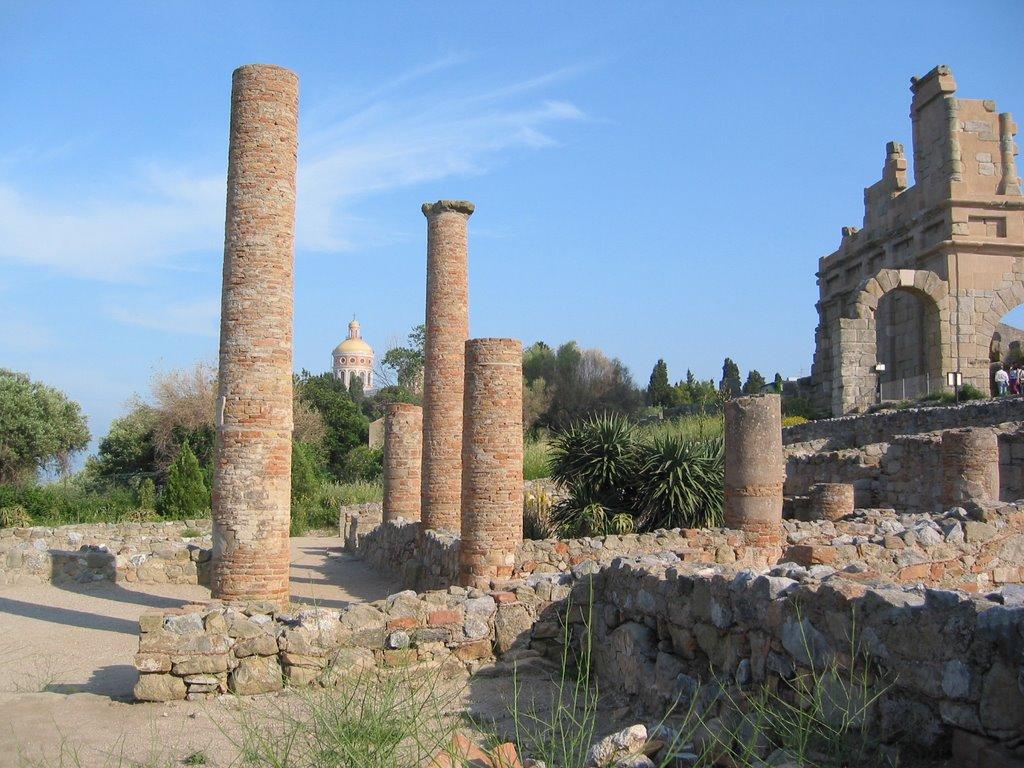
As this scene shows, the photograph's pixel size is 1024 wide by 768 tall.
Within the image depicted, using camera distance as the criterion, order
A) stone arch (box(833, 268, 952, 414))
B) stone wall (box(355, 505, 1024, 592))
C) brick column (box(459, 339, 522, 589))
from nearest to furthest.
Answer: stone wall (box(355, 505, 1024, 592)) < brick column (box(459, 339, 522, 589)) < stone arch (box(833, 268, 952, 414))

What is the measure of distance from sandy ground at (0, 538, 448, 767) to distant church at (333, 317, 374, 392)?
330 feet

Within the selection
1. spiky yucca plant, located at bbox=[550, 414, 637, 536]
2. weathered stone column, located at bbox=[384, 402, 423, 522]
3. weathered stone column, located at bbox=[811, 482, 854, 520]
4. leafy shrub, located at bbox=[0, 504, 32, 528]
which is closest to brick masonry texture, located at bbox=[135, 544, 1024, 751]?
spiky yucca plant, located at bbox=[550, 414, 637, 536]

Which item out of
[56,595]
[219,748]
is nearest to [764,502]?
[219,748]

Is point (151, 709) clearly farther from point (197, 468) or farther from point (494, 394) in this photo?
point (197, 468)

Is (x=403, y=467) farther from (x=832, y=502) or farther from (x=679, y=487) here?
(x=832, y=502)

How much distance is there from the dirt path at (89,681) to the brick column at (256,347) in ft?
3.73

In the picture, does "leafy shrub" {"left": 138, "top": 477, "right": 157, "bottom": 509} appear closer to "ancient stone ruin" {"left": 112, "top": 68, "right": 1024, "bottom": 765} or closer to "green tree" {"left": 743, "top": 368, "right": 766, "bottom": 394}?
"ancient stone ruin" {"left": 112, "top": 68, "right": 1024, "bottom": 765}

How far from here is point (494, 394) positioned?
1208 cm

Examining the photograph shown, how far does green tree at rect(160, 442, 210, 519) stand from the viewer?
27.2 metres

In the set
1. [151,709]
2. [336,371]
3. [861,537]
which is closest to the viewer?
[151,709]

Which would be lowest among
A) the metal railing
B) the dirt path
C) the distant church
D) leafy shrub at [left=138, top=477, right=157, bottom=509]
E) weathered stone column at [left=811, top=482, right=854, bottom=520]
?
the dirt path

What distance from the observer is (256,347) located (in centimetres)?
1112

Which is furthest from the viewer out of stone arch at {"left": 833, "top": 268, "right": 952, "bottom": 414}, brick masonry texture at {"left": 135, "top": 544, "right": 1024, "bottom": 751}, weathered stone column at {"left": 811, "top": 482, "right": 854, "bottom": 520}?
stone arch at {"left": 833, "top": 268, "right": 952, "bottom": 414}

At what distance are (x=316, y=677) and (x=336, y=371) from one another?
111 m
